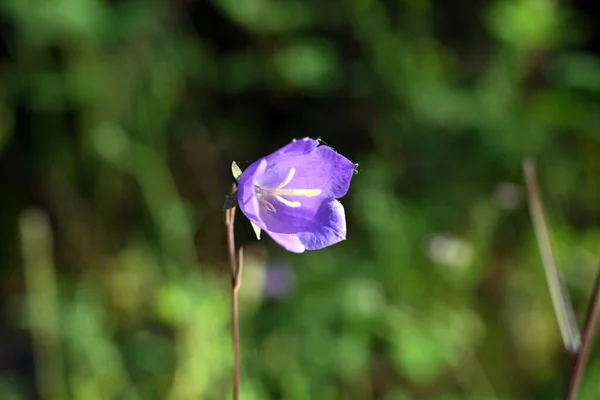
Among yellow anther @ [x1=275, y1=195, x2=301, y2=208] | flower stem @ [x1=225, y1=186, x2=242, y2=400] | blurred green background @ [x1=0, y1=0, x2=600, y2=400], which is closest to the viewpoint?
flower stem @ [x1=225, y1=186, x2=242, y2=400]

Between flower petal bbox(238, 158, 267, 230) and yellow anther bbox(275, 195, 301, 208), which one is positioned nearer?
flower petal bbox(238, 158, 267, 230)

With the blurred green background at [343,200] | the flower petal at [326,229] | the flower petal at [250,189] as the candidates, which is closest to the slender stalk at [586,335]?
the flower petal at [326,229]

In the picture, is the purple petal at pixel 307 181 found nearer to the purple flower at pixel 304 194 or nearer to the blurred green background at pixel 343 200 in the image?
the purple flower at pixel 304 194

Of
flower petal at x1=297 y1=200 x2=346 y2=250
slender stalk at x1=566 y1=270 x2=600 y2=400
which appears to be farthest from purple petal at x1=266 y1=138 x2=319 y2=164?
slender stalk at x1=566 y1=270 x2=600 y2=400

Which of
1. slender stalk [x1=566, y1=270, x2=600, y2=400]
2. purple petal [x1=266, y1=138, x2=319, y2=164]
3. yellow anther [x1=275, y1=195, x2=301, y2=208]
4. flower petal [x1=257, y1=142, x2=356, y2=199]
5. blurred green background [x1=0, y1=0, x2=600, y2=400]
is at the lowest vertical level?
blurred green background [x1=0, y1=0, x2=600, y2=400]

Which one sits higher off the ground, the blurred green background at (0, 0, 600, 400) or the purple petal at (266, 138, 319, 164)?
the purple petal at (266, 138, 319, 164)

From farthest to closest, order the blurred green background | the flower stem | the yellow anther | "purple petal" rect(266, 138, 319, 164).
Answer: the blurred green background → the yellow anther → "purple petal" rect(266, 138, 319, 164) → the flower stem

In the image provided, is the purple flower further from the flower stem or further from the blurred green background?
the blurred green background
